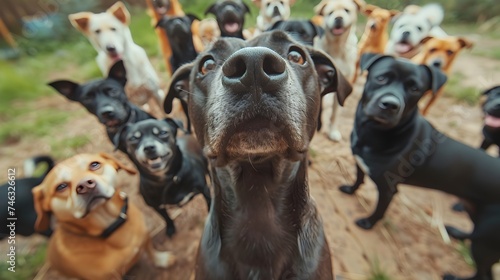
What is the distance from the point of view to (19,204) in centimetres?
253

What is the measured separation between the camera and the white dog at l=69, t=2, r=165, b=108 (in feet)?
12.9

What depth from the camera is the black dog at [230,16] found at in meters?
4.01

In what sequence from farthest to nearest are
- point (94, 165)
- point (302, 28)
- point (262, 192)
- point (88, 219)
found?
point (302, 28)
point (94, 165)
point (88, 219)
point (262, 192)

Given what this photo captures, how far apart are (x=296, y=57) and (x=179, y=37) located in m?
2.85

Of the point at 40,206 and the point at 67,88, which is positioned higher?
the point at 67,88

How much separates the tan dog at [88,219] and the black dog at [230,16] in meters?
2.70

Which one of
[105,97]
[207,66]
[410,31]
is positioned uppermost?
[207,66]

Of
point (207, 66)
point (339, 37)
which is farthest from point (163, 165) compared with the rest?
point (339, 37)

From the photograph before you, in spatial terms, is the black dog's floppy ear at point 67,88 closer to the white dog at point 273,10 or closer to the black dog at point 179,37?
the black dog at point 179,37

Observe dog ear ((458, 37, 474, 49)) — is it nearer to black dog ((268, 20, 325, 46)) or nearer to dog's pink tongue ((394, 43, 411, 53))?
dog's pink tongue ((394, 43, 411, 53))

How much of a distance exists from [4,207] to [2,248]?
3.76 ft

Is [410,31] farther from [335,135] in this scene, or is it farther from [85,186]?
[85,186]

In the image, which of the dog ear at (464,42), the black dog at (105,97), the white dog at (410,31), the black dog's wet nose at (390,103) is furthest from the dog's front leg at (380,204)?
the white dog at (410,31)

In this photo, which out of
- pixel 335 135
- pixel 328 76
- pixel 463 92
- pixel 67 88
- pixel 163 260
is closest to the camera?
pixel 328 76
